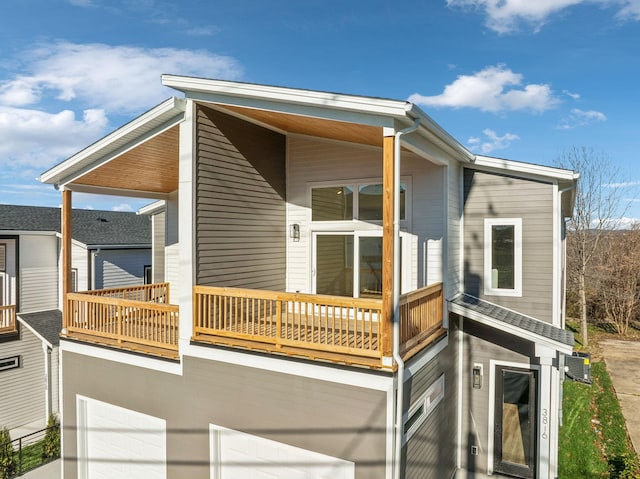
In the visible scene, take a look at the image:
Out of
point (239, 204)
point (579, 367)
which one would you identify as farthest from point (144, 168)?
point (579, 367)

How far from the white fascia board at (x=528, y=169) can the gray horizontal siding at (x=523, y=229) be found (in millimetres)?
165

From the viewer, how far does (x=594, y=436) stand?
870 centimetres

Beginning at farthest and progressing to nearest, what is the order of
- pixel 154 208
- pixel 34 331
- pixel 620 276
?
pixel 620 276 < pixel 34 331 < pixel 154 208

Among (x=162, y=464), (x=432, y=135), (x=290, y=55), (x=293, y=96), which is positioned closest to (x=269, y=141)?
(x=293, y=96)

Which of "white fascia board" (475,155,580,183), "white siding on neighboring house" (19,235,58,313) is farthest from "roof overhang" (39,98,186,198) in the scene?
"white siding on neighboring house" (19,235,58,313)

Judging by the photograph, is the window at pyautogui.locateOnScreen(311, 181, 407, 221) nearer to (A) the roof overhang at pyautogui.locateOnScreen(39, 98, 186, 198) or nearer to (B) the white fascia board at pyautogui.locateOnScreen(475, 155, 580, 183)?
(B) the white fascia board at pyautogui.locateOnScreen(475, 155, 580, 183)

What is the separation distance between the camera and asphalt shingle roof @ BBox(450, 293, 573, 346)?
628cm

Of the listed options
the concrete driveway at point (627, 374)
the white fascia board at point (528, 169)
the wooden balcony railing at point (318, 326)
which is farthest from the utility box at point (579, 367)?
the wooden balcony railing at point (318, 326)

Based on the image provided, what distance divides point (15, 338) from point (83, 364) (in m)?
6.70

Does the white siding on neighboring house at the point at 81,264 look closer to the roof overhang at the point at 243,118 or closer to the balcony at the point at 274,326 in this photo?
the roof overhang at the point at 243,118

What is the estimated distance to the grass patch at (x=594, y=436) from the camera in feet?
23.8

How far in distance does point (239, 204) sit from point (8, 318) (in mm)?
9726

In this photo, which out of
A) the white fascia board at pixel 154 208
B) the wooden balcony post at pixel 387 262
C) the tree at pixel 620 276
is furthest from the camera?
the tree at pixel 620 276

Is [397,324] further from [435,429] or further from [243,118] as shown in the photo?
[243,118]
